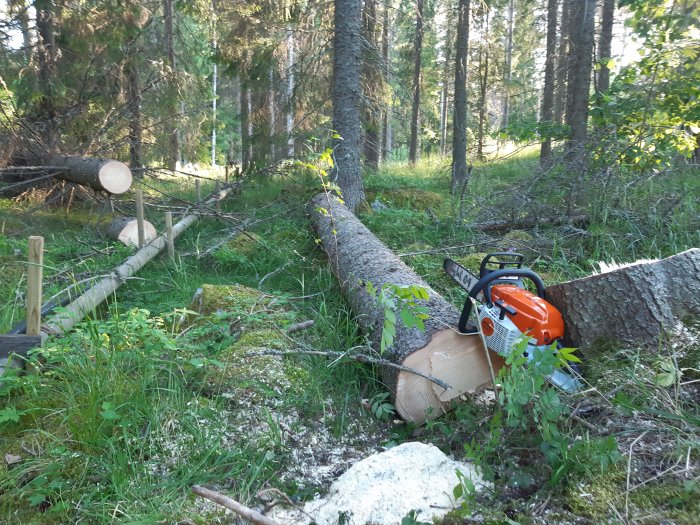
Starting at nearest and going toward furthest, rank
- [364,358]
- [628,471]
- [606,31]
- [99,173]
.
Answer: [628,471], [364,358], [99,173], [606,31]

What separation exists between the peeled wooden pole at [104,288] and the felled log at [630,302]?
3270 mm

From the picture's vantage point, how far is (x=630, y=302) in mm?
2971

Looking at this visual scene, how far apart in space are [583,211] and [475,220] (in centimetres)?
144

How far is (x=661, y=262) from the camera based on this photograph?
3.06m

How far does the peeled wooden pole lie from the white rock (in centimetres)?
215

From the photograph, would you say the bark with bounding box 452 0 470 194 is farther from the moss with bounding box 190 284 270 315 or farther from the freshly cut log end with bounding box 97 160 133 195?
the moss with bounding box 190 284 270 315

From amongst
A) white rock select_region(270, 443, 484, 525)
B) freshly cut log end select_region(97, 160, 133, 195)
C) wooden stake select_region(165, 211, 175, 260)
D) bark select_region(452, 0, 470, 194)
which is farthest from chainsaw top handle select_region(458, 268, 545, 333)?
bark select_region(452, 0, 470, 194)

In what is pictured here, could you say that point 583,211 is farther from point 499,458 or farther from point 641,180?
point 499,458

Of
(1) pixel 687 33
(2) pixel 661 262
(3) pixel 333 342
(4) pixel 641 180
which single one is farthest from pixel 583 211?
(3) pixel 333 342

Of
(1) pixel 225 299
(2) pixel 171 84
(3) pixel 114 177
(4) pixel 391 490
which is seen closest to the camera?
(4) pixel 391 490

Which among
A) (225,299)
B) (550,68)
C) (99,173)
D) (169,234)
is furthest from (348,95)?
(550,68)

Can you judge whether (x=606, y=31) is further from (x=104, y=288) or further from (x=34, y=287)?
(x=34, y=287)

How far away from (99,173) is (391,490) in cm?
729

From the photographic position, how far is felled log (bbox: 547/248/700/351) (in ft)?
9.66
